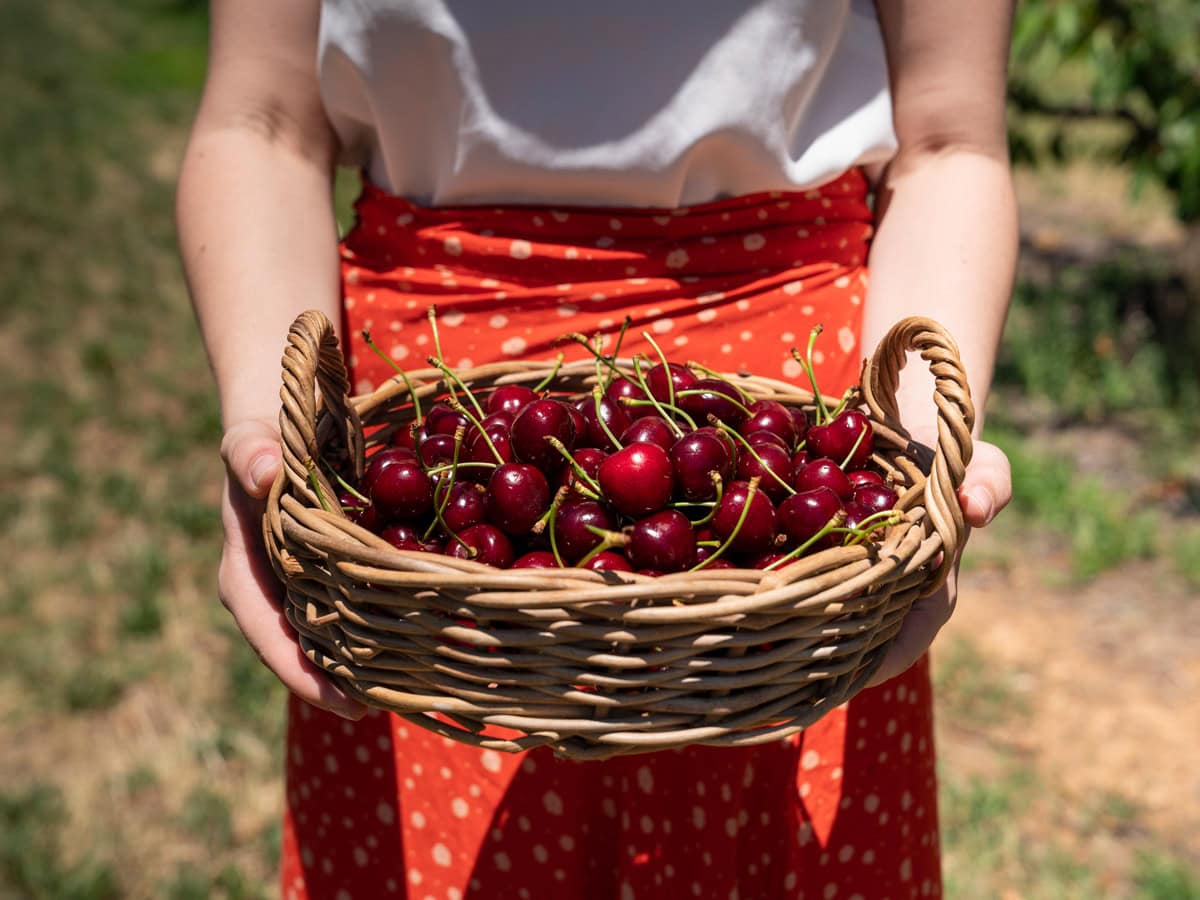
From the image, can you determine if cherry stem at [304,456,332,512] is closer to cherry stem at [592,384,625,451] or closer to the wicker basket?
the wicker basket

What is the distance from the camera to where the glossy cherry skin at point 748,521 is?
117 centimetres

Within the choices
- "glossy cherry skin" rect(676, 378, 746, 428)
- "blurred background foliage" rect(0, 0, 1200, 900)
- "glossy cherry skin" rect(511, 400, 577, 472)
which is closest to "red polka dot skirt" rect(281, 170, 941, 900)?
"glossy cherry skin" rect(676, 378, 746, 428)

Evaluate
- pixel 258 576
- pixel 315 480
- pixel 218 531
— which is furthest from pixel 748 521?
pixel 218 531

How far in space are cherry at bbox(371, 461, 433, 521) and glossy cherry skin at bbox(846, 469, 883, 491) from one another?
18.0 inches

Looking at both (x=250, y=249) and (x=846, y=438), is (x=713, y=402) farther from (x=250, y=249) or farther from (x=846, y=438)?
(x=250, y=249)

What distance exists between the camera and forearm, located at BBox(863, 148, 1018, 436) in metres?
1.42

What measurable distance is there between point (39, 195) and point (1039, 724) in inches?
227

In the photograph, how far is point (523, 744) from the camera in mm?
1053

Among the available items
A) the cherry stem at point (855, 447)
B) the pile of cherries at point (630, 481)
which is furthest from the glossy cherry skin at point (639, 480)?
the cherry stem at point (855, 447)

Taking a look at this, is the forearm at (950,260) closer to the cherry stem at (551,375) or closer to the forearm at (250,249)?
the cherry stem at (551,375)

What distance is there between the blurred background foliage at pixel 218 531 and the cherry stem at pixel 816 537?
1.66 meters

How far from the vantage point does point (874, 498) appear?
1.22 metres

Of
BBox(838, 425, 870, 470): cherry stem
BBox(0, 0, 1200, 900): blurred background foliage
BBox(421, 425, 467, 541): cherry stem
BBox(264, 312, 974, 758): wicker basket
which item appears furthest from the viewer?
BBox(0, 0, 1200, 900): blurred background foliage

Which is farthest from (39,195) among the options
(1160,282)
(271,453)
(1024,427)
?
(271,453)
